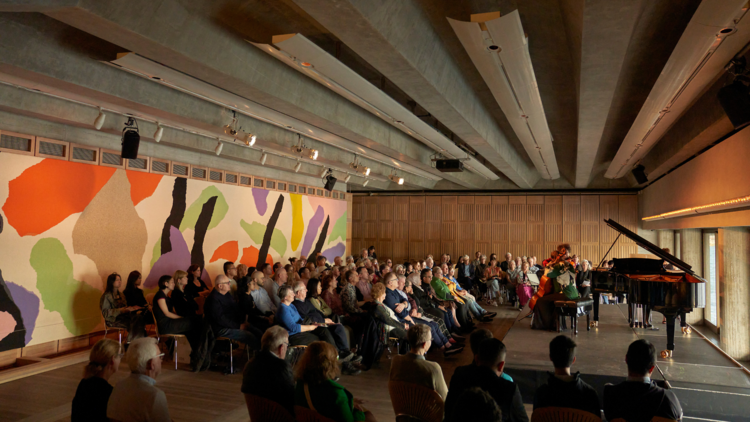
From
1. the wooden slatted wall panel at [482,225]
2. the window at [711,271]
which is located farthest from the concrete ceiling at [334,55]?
the wooden slatted wall panel at [482,225]

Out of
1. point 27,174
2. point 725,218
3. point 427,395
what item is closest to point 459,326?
point 725,218

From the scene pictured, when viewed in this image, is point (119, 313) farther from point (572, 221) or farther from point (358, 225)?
point (572, 221)

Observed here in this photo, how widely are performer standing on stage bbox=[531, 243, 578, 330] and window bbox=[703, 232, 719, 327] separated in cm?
511

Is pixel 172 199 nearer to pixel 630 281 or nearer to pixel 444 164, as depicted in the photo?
pixel 444 164

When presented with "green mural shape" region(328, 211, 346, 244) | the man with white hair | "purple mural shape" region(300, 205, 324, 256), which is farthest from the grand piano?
"green mural shape" region(328, 211, 346, 244)

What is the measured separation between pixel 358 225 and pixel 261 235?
20.6 feet

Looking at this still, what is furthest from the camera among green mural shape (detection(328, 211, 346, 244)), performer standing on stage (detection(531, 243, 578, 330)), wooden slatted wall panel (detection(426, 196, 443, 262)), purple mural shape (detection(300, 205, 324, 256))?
wooden slatted wall panel (detection(426, 196, 443, 262))

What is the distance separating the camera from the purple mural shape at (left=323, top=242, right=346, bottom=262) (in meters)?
14.1

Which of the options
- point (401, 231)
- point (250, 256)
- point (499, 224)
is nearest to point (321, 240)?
point (250, 256)

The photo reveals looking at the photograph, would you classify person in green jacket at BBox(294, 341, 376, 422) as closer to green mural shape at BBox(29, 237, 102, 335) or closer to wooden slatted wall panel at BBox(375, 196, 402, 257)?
green mural shape at BBox(29, 237, 102, 335)

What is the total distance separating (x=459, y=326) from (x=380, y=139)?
348 cm

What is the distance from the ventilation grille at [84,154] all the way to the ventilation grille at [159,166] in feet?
3.63

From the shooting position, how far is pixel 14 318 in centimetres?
596

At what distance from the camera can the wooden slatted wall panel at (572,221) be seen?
14.8 m
